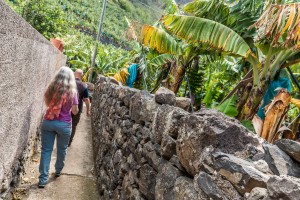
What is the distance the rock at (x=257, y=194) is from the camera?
1177mm

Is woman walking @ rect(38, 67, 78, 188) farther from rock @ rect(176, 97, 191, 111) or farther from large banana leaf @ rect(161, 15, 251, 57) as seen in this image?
rock @ rect(176, 97, 191, 111)

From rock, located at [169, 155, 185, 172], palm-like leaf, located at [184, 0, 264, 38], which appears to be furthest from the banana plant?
rock, located at [169, 155, 185, 172]

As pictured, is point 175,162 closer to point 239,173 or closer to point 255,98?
point 239,173

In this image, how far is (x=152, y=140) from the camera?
2793 mm

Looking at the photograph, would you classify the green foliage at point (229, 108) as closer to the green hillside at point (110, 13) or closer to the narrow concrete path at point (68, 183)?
the narrow concrete path at point (68, 183)

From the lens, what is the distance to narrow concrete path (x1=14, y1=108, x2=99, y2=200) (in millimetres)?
4184

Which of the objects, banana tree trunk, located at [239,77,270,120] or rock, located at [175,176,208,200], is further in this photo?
banana tree trunk, located at [239,77,270,120]

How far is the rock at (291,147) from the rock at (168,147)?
2.82 ft

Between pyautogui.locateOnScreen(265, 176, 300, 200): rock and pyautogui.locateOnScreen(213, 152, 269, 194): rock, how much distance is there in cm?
15

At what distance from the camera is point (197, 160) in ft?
5.82

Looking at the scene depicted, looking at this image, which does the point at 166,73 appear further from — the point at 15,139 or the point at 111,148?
the point at 15,139

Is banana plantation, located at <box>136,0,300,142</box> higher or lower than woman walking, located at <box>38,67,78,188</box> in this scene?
higher

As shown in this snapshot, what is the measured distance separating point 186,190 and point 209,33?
11.5 feet

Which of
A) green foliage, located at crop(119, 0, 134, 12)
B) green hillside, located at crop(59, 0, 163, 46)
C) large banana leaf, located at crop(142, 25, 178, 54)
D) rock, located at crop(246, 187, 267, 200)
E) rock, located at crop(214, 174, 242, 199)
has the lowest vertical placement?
rock, located at crop(214, 174, 242, 199)
